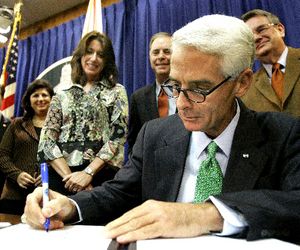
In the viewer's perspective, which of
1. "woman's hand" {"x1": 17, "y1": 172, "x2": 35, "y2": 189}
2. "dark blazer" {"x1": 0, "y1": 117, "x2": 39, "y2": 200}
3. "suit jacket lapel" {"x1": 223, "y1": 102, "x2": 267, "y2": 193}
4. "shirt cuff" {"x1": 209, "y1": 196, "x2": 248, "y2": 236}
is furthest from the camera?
"dark blazer" {"x1": 0, "y1": 117, "x2": 39, "y2": 200}

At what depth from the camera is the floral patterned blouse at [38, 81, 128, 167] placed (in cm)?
199

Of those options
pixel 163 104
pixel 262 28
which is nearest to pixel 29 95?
pixel 163 104

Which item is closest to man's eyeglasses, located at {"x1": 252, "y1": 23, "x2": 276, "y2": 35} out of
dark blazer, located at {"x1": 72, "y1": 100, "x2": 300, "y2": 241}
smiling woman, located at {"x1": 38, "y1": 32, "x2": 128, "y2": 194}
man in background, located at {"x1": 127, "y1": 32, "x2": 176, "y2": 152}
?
man in background, located at {"x1": 127, "y1": 32, "x2": 176, "y2": 152}

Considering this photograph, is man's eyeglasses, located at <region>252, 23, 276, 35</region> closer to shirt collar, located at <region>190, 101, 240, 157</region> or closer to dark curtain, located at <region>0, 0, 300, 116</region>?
dark curtain, located at <region>0, 0, 300, 116</region>

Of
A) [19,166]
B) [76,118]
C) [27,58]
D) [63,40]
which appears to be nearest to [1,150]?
[19,166]

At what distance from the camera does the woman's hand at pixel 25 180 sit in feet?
8.79

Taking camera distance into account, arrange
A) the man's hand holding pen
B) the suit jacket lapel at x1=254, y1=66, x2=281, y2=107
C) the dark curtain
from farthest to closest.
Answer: the dark curtain → the suit jacket lapel at x1=254, y1=66, x2=281, y2=107 → the man's hand holding pen

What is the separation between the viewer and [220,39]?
108 centimetres

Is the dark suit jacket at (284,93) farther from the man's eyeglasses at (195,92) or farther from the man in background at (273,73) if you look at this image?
the man's eyeglasses at (195,92)

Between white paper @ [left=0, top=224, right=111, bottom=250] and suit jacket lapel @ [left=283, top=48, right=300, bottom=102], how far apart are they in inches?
54.4

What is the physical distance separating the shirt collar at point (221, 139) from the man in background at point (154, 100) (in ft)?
4.06

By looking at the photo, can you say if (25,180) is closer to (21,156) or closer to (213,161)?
(21,156)

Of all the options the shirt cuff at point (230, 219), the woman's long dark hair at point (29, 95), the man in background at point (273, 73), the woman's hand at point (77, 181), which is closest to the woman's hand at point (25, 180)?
the woman's long dark hair at point (29, 95)

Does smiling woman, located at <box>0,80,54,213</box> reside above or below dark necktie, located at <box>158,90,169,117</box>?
below
